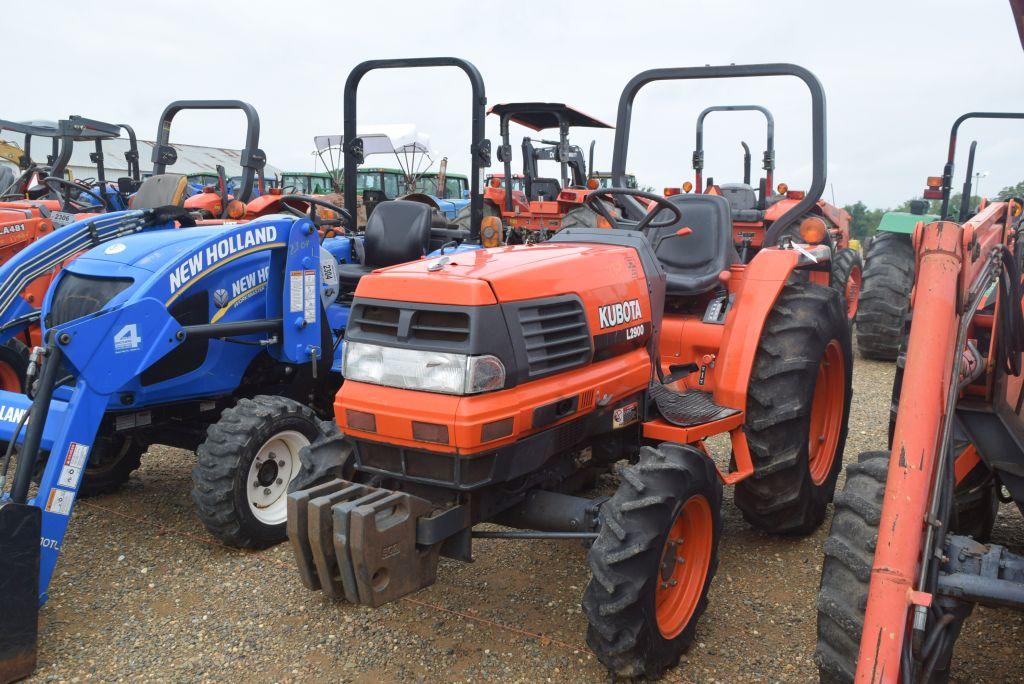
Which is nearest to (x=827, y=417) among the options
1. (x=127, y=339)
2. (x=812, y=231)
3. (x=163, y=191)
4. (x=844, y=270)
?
(x=812, y=231)

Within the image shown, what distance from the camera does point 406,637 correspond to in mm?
3180

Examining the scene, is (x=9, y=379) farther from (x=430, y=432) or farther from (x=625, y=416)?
(x=625, y=416)

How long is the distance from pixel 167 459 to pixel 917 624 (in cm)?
481

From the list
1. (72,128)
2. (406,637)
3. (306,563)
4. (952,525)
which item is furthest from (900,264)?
(72,128)

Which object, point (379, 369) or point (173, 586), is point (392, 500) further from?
point (173, 586)

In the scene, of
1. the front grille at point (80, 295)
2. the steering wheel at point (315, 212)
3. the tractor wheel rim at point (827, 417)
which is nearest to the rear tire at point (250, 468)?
the front grille at point (80, 295)

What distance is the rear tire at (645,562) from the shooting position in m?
2.60

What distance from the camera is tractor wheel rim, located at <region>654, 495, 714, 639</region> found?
292cm

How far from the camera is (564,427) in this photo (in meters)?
2.92

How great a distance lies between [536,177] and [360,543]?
407 inches

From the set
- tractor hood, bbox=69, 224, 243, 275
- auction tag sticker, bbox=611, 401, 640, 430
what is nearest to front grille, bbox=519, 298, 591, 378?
auction tag sticker, bbox=611, 401, 640, 430

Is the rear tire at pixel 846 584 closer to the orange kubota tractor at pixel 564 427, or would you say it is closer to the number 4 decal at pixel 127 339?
the orange kubota tractor at pixel 564 427

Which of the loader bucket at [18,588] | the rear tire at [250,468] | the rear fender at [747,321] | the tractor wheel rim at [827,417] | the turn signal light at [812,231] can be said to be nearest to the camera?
the loader bucket at [18,588]

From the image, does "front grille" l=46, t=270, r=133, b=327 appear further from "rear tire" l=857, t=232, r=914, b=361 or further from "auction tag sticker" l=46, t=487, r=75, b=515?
"rear tire" l=857, t=232, r=914, b=361
